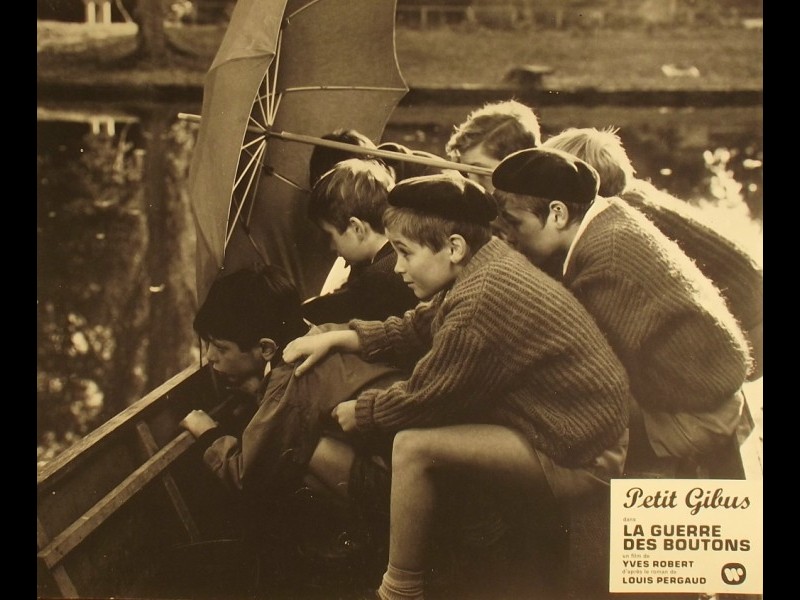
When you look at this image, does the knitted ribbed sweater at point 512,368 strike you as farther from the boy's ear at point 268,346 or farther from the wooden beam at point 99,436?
the wooden beam at point 99,436

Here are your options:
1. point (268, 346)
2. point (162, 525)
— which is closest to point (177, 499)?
point (162, 525)

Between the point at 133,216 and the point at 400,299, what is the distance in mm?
771

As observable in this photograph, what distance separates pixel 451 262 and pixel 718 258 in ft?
2.36

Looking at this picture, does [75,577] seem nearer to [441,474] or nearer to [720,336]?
[441,474]

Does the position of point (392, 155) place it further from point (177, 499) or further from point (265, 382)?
point (177, 499)

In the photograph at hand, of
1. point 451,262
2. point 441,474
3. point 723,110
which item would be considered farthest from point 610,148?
point 441,474

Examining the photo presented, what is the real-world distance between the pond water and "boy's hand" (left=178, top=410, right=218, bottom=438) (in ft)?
0.49

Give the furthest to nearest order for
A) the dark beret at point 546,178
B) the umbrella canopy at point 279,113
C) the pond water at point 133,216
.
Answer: the pond water at point 133,216, the dark beret at point 546,178, the umbrella canopy at point 279,113

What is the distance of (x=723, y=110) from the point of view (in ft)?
8.26

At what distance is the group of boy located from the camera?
226 centimetres

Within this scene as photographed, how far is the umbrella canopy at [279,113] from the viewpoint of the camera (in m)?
2.23

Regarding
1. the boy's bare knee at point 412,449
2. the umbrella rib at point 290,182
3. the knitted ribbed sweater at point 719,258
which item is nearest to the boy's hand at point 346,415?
the boy's bare knee at point 412,449

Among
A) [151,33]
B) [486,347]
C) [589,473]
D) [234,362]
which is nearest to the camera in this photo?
[486,347]

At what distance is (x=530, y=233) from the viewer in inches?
92.4
